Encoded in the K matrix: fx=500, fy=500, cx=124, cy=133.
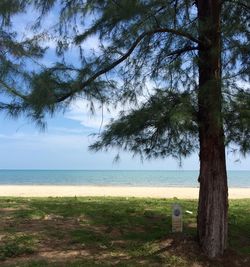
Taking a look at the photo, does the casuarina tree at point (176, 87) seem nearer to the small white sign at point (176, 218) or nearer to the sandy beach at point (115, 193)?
the small white sign at point (176, 218)

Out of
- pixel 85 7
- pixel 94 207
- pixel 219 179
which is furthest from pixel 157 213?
pixel 85 7

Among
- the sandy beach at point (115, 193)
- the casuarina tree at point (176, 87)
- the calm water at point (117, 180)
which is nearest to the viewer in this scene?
the casuarina tree at point (176, 87)

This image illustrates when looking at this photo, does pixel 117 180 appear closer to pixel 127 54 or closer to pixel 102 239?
pixel 102 239

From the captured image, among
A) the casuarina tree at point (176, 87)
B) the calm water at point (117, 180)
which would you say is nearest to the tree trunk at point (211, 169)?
the casuarina tree at point (176, 87)

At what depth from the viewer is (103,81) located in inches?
241

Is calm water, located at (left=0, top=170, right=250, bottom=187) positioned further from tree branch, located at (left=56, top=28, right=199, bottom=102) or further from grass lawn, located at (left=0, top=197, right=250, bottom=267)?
tree branch, located at (left=56, top=28, right=199, bottom=102)

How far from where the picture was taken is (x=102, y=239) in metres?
6.94

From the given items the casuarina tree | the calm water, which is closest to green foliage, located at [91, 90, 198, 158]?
the casuarina tree

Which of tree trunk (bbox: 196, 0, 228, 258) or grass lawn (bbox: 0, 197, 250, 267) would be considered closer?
grass lawn (bbox: 0, 197, 250, 267)

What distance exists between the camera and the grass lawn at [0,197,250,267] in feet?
Result: 20.3

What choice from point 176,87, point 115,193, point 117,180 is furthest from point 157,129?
point 117,180

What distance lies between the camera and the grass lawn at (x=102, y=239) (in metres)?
6.19

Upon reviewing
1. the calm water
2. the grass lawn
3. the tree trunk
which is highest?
the calm water

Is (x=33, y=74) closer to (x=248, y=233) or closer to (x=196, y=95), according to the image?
(x=196, y=95)
